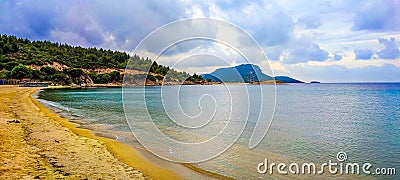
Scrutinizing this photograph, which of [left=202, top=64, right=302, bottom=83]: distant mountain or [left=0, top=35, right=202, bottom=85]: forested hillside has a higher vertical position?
[left=0, top=35, right=202, bottom=85]: forested hillside

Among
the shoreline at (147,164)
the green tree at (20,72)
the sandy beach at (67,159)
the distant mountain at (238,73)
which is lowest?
the shoreline at (147,164)

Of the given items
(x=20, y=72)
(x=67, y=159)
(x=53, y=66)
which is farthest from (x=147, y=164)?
(x=53, y=66)

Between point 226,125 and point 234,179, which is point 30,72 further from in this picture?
point 234,179

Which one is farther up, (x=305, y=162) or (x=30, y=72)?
(x=30, y=72)

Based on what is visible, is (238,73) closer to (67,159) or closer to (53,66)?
(67,159)

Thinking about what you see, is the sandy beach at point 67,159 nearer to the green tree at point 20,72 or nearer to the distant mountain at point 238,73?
the distant mountain at point 238,73

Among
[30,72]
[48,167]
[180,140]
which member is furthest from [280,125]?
[30,72]

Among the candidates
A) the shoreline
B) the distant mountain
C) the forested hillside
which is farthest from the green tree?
the distant mountain

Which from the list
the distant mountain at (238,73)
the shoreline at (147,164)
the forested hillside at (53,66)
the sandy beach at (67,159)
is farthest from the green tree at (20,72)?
the distant mountain at (238,73)

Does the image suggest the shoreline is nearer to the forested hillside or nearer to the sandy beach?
the sandy beach

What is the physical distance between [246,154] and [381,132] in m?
14.2

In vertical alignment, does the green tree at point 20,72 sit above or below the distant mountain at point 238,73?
above

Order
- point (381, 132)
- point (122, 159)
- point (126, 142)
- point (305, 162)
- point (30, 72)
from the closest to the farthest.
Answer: point (122, 159), point (305, 162), point (126, 142), point (381, 132), point (30, 72)

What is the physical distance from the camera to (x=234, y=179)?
10578mm
